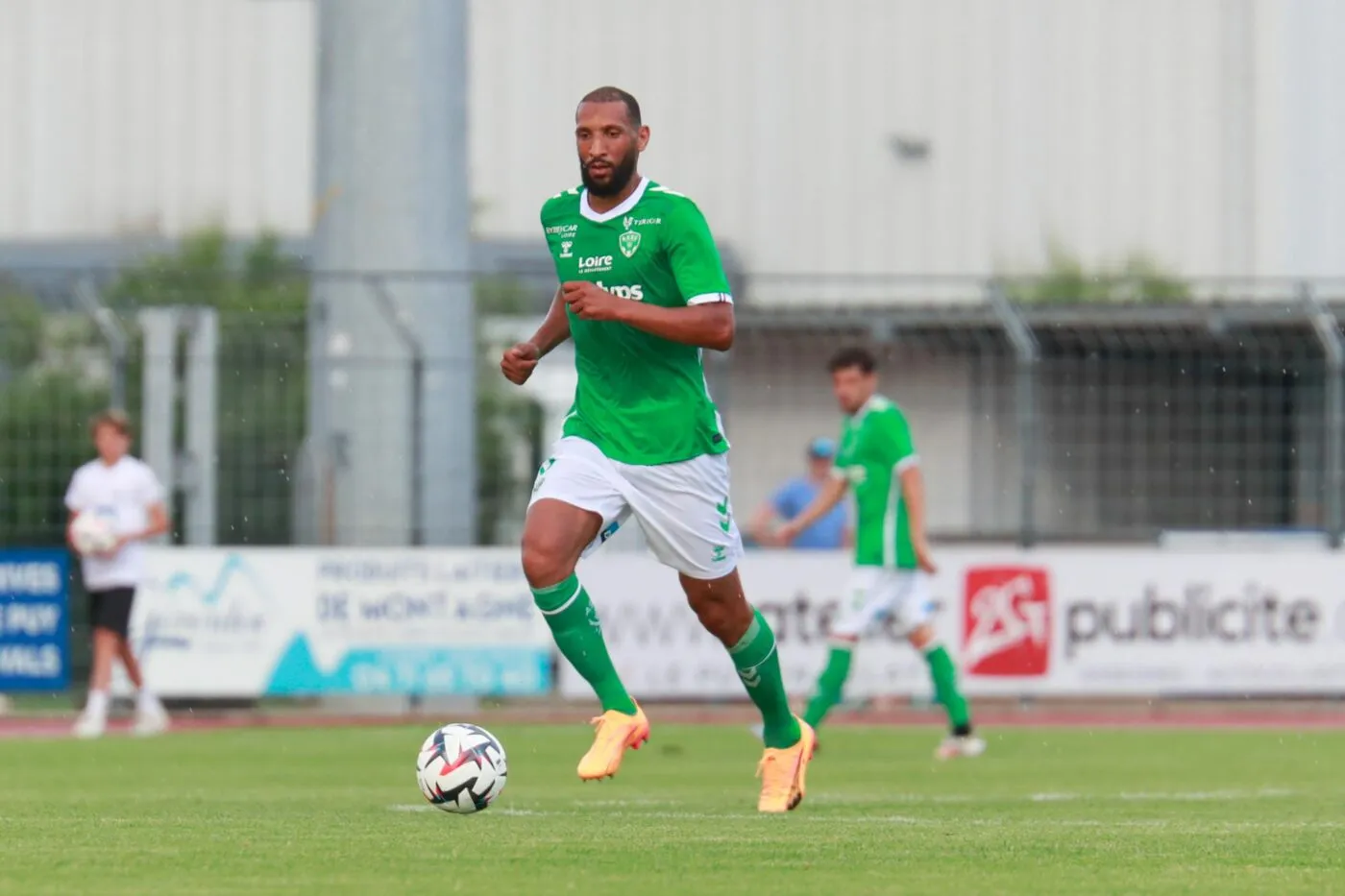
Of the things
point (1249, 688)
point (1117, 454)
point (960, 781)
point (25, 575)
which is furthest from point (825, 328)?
point (960, 781)

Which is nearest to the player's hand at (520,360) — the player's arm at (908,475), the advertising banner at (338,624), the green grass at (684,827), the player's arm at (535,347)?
the player's arm at (535,347)

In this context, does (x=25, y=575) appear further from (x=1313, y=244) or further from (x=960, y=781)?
(x=1313, y=244)

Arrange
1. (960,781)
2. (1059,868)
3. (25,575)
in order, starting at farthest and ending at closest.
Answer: (25,575) → (960,781) → (1059,868)

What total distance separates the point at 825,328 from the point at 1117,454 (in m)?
2.41

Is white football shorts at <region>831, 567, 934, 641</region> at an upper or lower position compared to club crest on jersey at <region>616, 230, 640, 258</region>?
lower

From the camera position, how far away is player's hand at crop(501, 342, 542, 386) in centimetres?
789

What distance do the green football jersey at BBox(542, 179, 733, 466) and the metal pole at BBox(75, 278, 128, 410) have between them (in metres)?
9.91

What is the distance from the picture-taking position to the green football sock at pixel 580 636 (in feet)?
25.5

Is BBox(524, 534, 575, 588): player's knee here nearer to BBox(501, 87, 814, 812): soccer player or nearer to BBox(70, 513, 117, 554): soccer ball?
BBox(501, 87, 814, 812): soccer player

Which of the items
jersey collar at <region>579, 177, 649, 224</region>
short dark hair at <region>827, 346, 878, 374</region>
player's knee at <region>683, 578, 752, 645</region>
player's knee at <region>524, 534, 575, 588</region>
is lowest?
player's knee at <region>683, 578, 752, 645</region>

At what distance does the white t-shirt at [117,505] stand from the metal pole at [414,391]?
243 cm

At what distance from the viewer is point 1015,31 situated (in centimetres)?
2820

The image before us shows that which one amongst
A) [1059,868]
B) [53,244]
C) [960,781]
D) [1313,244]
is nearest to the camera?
[1059,868]

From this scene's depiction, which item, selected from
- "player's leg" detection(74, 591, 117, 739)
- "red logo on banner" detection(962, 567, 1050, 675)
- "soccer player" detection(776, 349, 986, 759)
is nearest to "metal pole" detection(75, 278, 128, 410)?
"player's leg" detection(74, 591, 117, 739)
